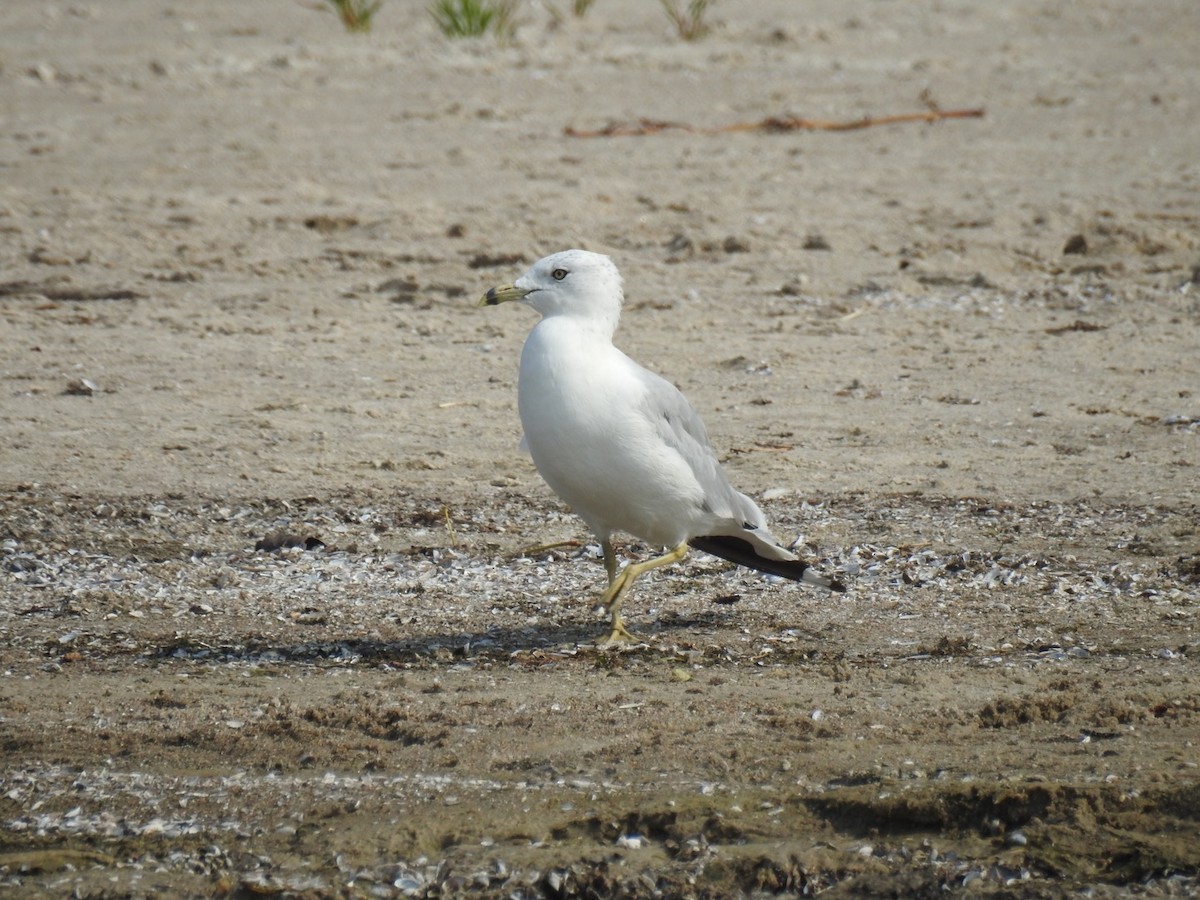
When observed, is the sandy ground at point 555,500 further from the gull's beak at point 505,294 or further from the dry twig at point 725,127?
the gull's beak at point 505,294

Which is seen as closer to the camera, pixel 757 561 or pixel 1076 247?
pixel 757 561

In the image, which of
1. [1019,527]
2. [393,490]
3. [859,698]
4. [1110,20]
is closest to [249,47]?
[1110,20]

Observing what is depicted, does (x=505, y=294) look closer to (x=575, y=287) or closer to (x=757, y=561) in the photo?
(x=575, y=287)

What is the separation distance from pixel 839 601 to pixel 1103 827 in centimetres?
168

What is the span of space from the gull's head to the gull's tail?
79 cm

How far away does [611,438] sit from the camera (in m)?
4.79

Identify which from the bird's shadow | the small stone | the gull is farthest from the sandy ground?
the gull

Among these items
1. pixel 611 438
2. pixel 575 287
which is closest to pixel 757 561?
pixel 611 438

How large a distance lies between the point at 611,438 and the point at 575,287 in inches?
19.7

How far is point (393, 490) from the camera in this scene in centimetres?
652

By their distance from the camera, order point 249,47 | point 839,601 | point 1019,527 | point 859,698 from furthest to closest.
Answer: point 249,47 < point 1019,527 < point 839,601 < point 859,698

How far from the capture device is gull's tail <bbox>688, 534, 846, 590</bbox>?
17.3 feet

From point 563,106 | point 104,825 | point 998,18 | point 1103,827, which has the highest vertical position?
point 998,18

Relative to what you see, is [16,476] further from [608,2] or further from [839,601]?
[608,2]
